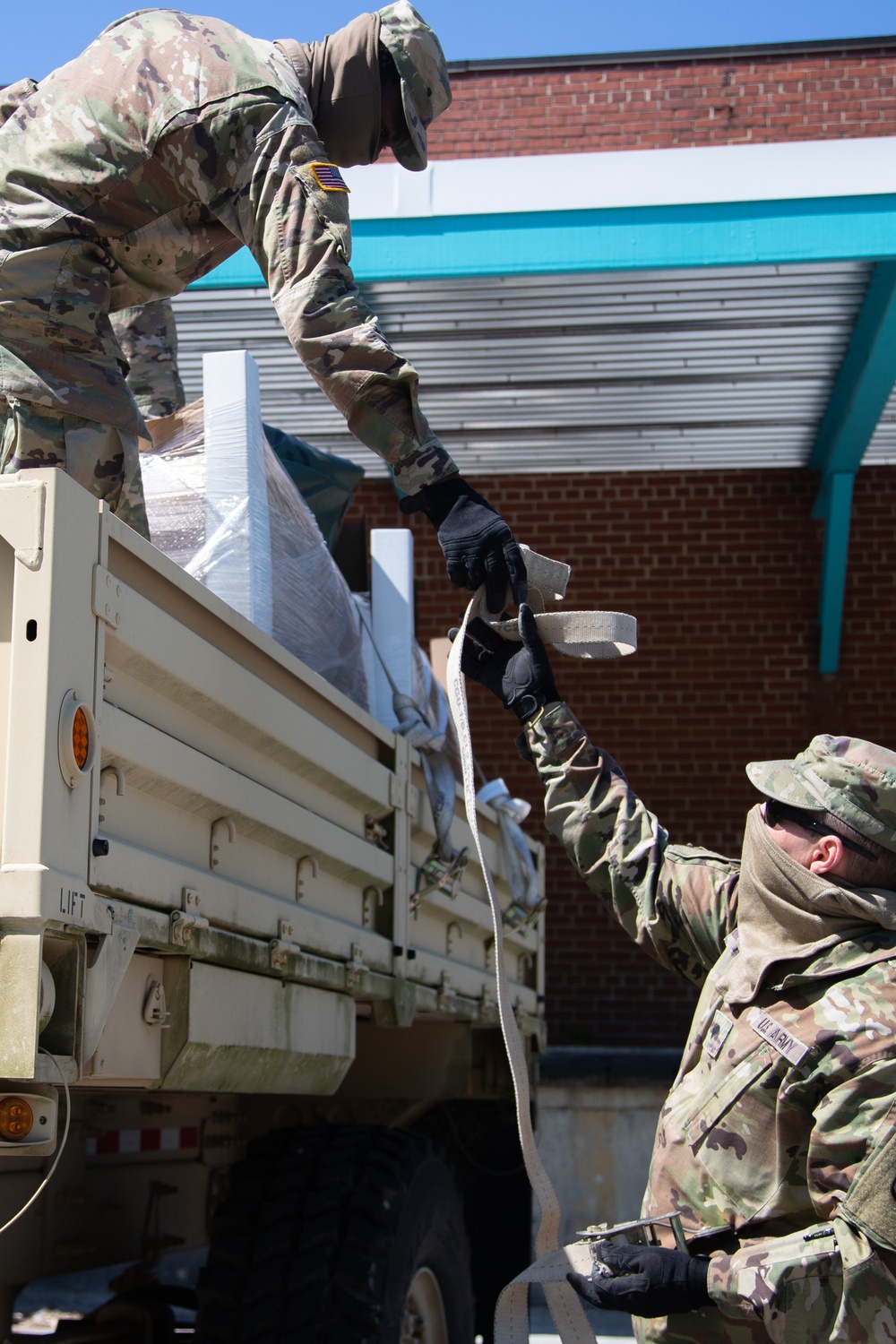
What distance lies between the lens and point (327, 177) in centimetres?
Result: 255

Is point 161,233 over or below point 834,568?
below

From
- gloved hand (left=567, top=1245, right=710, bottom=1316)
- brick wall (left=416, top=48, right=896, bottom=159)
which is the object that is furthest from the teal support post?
gloved hand (left=567, top=1245, right=710, bottom=1316)

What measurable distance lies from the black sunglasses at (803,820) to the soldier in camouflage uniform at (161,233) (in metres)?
0.60

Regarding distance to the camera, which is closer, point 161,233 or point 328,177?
point 328,177

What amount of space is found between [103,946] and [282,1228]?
4.67 feet

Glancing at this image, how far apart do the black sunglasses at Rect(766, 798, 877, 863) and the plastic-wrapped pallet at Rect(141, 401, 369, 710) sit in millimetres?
1232

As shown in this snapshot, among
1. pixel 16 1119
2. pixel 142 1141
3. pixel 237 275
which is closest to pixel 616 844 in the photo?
pixel 16 1119

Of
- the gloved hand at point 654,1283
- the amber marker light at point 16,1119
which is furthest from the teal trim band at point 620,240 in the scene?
the amber marker light at point 16,1119

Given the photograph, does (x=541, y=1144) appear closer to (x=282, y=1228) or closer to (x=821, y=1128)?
(x=282, y=1228)

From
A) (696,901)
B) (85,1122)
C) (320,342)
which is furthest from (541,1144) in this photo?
(320,342)

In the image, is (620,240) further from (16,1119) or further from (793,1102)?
(16,1119)

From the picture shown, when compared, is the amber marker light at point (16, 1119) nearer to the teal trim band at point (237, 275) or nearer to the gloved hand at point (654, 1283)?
the gloved hand at point (654, 1283)

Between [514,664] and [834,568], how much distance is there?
6950mm

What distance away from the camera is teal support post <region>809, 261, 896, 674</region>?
7.37 metres
